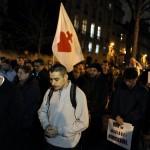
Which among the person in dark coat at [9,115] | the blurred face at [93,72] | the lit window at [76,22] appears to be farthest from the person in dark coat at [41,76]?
the lit window at [76,22]

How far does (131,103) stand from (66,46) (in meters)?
2.50

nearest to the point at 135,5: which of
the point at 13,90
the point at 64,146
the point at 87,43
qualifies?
the point at 64,146

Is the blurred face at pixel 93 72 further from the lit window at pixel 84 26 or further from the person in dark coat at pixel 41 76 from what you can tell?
the lit window at pixel 84 26

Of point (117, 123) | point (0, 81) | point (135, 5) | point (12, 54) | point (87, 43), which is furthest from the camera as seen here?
point (87, 43)

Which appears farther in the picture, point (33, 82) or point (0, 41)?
point (0, 41)

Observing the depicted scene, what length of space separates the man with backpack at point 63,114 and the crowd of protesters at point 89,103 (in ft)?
1.14

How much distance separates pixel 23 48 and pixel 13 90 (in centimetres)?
4084

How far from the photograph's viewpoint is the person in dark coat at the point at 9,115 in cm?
420

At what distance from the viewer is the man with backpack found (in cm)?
574

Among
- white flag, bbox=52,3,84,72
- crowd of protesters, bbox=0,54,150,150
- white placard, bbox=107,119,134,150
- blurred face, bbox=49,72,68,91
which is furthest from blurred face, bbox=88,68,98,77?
blurred face, bbox=49,72,68,91

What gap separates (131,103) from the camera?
22.5 feet

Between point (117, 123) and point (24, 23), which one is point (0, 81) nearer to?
point (117, 123)

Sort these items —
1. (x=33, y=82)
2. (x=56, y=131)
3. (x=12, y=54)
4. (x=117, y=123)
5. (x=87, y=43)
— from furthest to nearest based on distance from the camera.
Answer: (x=87, y=43)
(x=12, y=54)
(x=33, y=82)
(x=117, y=123)
(x=56, y=131)

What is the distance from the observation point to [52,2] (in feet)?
159
